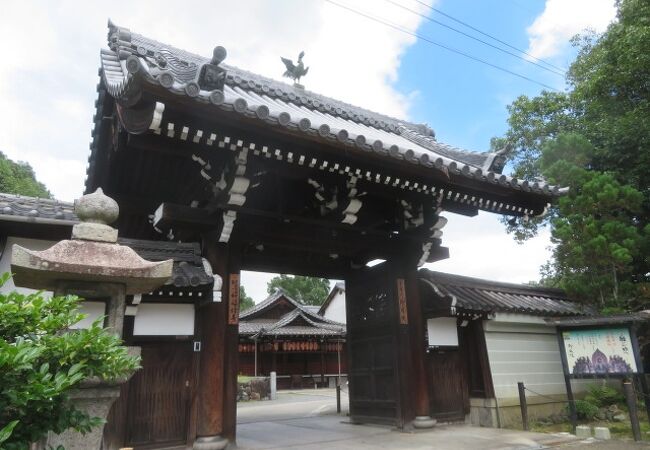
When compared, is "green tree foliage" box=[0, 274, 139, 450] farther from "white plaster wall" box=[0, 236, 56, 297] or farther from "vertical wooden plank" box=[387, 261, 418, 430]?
"vertical wooden plank" box=[387, 261, 418, 430]

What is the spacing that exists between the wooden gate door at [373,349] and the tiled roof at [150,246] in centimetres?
372

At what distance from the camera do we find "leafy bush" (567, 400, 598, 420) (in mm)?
9477

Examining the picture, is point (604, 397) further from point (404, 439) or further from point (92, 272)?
point (92, 272)

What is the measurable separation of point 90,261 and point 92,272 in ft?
0.36

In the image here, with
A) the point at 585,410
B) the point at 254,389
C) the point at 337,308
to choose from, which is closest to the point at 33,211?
the point at 585,410

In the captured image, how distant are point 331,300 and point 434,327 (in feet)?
110

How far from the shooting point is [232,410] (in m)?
6.83

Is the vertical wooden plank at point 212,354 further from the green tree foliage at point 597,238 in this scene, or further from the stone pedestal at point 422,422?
the green tree foliage at point 597,238

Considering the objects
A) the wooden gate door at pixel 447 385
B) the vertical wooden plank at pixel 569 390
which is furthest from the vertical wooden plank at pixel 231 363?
the vertical wooden plank at pixel 569 390

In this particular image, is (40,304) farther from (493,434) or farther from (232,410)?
(493,434)

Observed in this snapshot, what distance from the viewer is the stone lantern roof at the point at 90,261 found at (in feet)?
12.1

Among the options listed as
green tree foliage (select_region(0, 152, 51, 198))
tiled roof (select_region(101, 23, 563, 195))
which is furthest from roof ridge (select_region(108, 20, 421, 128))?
green tree foliage (select_region(0, 152, 51, 198))

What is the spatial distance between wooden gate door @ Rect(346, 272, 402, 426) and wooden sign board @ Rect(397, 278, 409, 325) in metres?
0.10

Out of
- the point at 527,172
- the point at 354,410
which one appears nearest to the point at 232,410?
the point at 354,410
